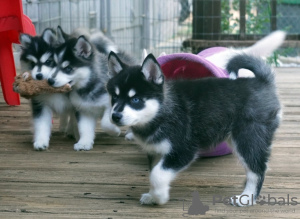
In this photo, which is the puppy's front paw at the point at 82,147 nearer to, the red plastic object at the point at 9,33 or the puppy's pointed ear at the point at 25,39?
the puppy's pointed ear at the point at 25,39

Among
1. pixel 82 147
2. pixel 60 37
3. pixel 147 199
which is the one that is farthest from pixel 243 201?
pixel 60 37

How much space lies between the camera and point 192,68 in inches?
163

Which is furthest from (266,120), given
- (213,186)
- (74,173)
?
(74,173)

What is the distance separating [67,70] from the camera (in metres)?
3.98

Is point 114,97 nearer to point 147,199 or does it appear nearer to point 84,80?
point 147,199

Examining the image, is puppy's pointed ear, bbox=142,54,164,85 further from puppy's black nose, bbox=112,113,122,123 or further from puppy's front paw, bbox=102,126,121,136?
puppy's front paw, bbox=102,126,121,136

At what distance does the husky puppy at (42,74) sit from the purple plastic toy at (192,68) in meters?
0.80

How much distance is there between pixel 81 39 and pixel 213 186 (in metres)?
1.46

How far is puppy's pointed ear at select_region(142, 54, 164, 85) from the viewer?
2883mm

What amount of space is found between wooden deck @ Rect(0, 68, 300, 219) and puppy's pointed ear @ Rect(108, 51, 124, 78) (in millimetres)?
693

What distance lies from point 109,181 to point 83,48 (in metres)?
1.13

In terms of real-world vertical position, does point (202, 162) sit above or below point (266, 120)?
below

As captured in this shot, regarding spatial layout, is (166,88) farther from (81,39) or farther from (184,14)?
(184,14)

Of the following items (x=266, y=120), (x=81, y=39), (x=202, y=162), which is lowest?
(x=202, y=162)
